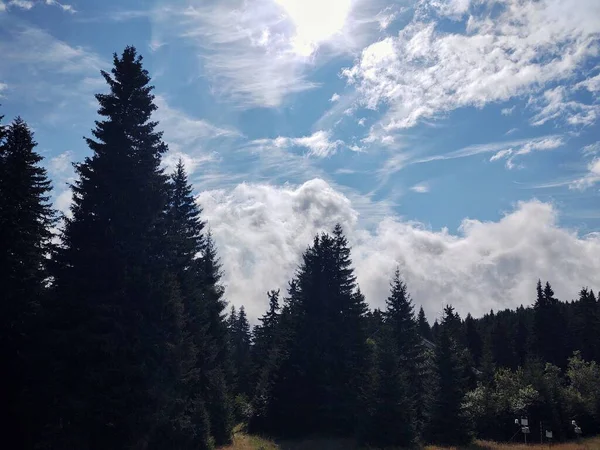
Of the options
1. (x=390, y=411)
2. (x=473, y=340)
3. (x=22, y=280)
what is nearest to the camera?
(x=22, y=280)

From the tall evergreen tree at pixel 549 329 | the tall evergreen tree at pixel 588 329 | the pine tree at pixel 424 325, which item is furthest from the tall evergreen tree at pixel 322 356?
the pine tree at pixel 424 325

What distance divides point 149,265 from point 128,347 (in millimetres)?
3636

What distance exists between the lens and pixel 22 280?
2375 centimetres

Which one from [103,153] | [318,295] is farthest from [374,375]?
[103,153]

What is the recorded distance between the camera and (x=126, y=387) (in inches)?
755

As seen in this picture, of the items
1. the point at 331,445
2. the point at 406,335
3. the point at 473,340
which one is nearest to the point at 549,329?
the point at 473,340

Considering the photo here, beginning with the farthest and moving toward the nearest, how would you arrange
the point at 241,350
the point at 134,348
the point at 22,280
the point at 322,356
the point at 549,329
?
the point at 241,350
the point at 549,329
the point at 322,356
the point at 22,280
the point at 134,348

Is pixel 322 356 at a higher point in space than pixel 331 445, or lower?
higher

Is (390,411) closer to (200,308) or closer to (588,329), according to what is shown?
(200,308)

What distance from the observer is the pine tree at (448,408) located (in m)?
34.9

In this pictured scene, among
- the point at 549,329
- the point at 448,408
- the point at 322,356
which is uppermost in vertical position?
the point at 549,329

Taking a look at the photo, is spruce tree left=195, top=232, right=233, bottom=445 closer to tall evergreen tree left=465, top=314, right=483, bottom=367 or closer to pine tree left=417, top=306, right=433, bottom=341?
tall evergreen tree left=465, top=314, right=483, bottom=367

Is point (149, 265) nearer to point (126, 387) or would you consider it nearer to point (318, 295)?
point (126, 387)

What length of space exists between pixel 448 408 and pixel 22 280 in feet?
96.7
